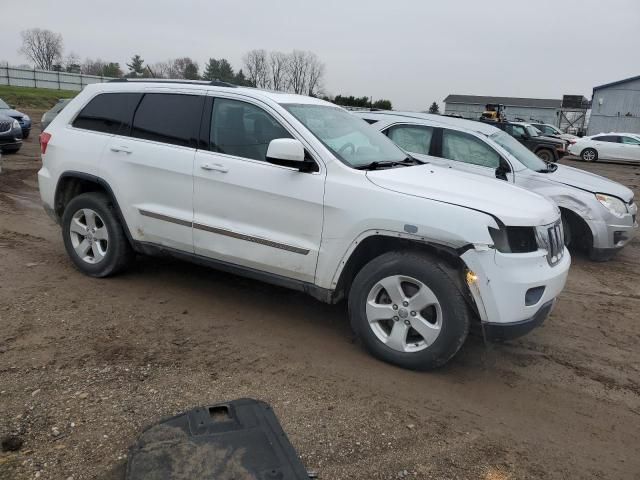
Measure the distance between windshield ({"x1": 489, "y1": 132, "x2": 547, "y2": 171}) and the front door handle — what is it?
4728mm

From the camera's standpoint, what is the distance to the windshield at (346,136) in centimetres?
408

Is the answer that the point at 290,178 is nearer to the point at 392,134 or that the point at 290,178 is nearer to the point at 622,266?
the point at 392,134

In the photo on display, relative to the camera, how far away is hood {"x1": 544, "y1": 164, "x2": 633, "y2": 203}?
730cm

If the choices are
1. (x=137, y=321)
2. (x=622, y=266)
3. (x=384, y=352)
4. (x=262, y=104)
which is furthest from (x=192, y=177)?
(x=622, y=266)

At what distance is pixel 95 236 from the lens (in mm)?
5023

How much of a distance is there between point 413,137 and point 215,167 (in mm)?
4260

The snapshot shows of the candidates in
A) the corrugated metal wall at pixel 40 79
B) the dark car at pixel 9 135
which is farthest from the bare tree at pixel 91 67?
the dark car at pixel 9 135

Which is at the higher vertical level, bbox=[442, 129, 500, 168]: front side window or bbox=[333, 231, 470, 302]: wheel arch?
A: bbox=[442, 129, 500, 168]: front side window

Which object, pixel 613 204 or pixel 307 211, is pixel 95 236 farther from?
pixel 613 204

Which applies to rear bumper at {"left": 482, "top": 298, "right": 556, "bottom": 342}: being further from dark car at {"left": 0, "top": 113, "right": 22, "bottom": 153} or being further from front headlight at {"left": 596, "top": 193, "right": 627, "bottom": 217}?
dark car at {"left": 0, "top": 113, "right": 22, "bottom": 153}

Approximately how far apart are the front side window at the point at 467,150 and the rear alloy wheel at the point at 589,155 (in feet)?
71.6

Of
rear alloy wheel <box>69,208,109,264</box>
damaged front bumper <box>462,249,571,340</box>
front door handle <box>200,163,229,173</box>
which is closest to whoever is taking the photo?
damaged front bumper <box>462,249,571,340</box>

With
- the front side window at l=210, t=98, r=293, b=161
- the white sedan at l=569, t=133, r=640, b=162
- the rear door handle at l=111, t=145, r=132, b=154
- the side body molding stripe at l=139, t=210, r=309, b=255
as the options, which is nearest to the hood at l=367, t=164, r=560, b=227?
the side body molding stripe at l=139, t=210, r=309, b=255

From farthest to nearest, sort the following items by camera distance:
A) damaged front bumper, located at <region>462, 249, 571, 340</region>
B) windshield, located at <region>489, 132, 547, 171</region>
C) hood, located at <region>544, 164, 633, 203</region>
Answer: windshield, located at <region>489, 132, 547, 171</region> → hood, located at <region>544, 164, 633, 203</region> → damaged front bumper, located at <region>462, 249, 571, 340</region>
